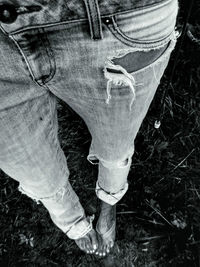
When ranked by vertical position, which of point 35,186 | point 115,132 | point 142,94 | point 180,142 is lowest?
point 180,142

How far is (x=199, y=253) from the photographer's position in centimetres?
164

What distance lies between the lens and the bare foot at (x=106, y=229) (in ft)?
5.18

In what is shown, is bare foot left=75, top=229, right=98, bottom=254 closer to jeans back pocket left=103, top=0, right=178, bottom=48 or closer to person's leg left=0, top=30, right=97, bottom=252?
person's leg left=0, top=30, right=97, bottom=252

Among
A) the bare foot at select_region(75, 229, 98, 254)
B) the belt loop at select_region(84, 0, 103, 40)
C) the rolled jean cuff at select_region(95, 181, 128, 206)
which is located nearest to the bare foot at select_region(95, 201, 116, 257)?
the bare foot at select_region(75, 229, 98, 254)

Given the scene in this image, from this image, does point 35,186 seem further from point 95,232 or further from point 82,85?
point 95,232

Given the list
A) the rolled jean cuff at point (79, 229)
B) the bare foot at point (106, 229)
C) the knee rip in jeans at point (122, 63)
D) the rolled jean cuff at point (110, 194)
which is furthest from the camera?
the bare foot at point (106, 229)

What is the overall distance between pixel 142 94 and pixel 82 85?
0.52 ft

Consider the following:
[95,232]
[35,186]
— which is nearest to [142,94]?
[35,186]

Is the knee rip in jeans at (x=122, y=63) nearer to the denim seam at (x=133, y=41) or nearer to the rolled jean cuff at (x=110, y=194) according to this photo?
the denim seam at (x=133, y=41)

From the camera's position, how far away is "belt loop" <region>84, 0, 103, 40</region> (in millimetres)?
499

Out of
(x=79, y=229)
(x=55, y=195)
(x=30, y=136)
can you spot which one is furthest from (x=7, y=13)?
(x=79, y=229)

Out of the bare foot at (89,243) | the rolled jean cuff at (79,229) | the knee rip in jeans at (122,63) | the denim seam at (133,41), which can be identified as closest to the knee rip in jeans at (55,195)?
the rolled jean cuff at (79,229)

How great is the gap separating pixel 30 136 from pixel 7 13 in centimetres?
39

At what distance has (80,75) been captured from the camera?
24.7 inches
